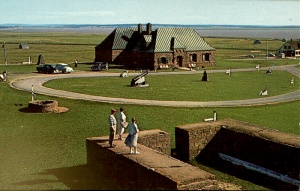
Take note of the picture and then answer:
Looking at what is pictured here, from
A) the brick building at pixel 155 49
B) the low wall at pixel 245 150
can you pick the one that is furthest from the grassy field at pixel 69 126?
the brick building at pixel 155 49

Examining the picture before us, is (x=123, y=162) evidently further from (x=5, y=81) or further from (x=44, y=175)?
(x=5, y=81)

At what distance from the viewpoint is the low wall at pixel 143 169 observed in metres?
12.3

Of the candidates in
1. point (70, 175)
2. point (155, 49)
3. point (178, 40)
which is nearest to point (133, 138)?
point (70, 175)

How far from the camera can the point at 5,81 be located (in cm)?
4284

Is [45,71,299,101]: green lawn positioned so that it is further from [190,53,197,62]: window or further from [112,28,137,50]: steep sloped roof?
[112,28,137,50]: steep sloped roof

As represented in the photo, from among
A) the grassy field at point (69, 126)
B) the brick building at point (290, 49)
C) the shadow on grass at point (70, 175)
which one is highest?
the brick building at point (290, 49)

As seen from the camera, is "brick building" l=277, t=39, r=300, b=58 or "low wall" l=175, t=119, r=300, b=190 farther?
"brick building" l=277, t=39, r=300, b=58

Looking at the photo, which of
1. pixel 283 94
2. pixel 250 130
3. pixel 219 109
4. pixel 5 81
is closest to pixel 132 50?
pixel 5 81

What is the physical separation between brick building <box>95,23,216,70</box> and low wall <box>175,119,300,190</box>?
4022cm

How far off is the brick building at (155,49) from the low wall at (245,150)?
40217mm

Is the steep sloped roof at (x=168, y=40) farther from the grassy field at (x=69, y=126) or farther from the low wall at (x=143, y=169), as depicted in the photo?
the low wall at (x=143, y=169)

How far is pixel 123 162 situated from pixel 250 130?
717 cm

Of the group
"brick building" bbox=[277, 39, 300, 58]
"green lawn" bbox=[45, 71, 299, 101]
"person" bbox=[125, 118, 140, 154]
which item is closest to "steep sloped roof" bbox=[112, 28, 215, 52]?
"green lawn" bbox=[45, 71, 299, 101]

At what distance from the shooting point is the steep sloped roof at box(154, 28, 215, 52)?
6109 cm
